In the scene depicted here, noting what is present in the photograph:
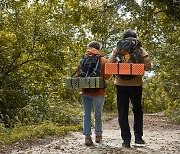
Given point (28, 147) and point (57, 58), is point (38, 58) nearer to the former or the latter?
point (57, 58)

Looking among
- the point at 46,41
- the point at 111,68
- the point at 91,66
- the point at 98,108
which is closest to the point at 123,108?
the point at 98,108

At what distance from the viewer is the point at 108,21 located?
13.0 m

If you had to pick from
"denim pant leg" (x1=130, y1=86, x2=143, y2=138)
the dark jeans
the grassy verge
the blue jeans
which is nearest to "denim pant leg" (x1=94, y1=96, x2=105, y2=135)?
the blue jeans

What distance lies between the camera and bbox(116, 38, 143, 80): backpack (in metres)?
6.59

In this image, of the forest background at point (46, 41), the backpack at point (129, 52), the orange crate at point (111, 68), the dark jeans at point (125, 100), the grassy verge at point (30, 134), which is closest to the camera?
the orange crate at point (111, 68)

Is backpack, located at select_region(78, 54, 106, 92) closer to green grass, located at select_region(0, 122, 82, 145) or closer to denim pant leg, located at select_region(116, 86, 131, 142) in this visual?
denim pant leg, located at select_region(116, 86, 131, 142)

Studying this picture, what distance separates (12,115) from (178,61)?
757 centimetres

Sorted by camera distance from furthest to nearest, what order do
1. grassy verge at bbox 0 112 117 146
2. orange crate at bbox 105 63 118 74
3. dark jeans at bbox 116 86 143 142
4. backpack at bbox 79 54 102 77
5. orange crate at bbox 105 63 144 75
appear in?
grassy verge at bbox 0 112 117 146 < backpack at bbox 79 54 102 77 < dark jeans at bbox 116 86 143 142 < orange crate at bbox 105 63 118 74 < orange crate at bbox 105 63 144 75

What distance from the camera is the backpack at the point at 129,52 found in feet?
21.6

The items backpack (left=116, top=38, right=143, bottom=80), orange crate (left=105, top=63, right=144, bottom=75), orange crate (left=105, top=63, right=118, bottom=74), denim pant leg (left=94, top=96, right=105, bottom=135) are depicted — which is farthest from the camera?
denim pant leg (left=94, top=96, right=105, bottom=135)

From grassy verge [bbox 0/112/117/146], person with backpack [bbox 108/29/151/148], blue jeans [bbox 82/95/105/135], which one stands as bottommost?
grassy verge [bbox 0/112/117/146]

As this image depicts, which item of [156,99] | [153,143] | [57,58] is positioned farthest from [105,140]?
[156,99]

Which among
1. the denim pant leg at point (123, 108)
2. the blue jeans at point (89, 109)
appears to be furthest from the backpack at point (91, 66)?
the denim pant leg at point (123, 108)

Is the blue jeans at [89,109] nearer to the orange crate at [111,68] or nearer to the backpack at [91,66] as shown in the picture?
the backpack at [91,66]
